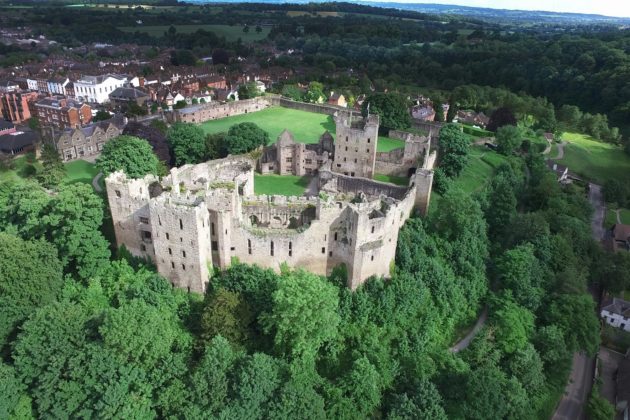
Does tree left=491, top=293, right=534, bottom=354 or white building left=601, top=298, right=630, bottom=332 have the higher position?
tree left=491, top=293, right=534, bottom=354

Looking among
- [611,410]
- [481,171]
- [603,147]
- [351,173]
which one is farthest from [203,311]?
[603,147]

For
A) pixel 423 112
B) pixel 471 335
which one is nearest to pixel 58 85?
pixel 423 112

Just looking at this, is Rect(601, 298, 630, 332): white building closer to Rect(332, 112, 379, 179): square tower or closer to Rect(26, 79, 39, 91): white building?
Rect(332, 112, 379, 179): square tower

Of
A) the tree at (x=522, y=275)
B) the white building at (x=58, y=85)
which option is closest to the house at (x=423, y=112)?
the tree at (x=522, y=275)

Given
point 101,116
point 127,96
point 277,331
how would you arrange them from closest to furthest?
1. point 277,331
2. point 101,116
3. point 127,96

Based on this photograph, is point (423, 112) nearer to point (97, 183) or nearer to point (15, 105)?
point (97, 183)

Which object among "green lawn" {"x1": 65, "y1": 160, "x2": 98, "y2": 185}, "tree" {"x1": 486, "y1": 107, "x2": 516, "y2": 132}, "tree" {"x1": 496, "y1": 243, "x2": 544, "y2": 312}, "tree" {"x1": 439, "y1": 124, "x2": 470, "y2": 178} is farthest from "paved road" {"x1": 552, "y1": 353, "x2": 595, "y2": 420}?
"green lawn" {"x1": 65, "y1": 160, "x2": 98, "y2": 185}
